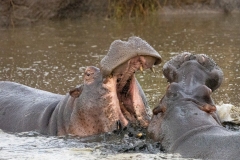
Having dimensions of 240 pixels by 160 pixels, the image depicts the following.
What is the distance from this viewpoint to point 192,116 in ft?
14.1

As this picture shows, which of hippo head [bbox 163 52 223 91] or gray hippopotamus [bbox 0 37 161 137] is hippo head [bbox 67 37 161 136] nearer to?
gray hippopotamus [bbox 0 37 161 137]

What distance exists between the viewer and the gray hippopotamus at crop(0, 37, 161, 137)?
4884 mm

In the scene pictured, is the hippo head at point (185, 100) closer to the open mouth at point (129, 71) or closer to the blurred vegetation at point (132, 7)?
the open mouth at point (129, 71)

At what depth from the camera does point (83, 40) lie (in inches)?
417

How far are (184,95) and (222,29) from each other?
22.8 ft

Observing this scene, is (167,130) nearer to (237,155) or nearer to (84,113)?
(237,155)

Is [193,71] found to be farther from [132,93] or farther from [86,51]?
[86,51]

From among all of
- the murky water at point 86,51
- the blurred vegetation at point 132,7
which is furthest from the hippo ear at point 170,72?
the blurred vegetation at point 132,7

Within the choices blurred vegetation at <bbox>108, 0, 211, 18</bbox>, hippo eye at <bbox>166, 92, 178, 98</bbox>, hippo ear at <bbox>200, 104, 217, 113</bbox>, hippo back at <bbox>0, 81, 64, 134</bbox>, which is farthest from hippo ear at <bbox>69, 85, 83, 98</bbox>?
blurred vegetation at <bbox>108, 0, 211, 18</bbox>

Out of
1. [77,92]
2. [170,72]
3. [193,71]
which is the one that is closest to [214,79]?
[193,71]

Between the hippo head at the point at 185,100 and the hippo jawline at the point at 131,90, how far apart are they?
0.83 feet

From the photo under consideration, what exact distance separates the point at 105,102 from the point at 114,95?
0.08 m

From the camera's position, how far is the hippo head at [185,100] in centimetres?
430

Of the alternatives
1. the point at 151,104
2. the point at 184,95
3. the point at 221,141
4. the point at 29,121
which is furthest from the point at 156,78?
the point at 221,141
